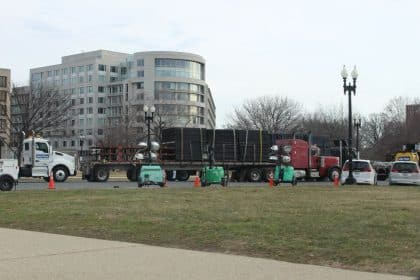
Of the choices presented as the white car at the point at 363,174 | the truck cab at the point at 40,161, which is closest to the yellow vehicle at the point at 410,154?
the white car at the point at 363,174

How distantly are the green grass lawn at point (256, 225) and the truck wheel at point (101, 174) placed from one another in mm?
19566

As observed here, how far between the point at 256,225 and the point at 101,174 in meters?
28.0

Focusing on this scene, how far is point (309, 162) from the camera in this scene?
138 ft

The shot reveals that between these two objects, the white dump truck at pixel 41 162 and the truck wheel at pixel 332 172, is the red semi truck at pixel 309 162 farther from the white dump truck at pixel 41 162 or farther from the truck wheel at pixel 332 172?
the white dump truck at pixel 41 162

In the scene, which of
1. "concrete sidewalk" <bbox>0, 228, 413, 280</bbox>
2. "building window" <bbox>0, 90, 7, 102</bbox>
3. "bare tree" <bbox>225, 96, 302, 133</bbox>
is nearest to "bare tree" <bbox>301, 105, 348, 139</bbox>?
"bare tree" <bbox>225, 96, 302, 133</bbox>

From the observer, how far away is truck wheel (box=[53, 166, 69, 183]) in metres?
37.5

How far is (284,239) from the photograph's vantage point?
1027 cm

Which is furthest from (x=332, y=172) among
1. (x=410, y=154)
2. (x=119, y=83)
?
(x=119, y=83)

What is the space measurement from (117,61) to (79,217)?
153m

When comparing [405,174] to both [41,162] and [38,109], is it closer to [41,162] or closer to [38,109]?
[41,162]

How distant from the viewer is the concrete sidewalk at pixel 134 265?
25.2 ft

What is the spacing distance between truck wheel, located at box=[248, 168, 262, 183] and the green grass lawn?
2313cm

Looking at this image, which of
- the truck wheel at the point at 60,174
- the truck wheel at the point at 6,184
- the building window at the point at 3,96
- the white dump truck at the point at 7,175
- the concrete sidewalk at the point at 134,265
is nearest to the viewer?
the concrete sidewalk at the point at 134,265

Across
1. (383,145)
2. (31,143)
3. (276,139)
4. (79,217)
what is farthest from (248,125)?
(79,217)
